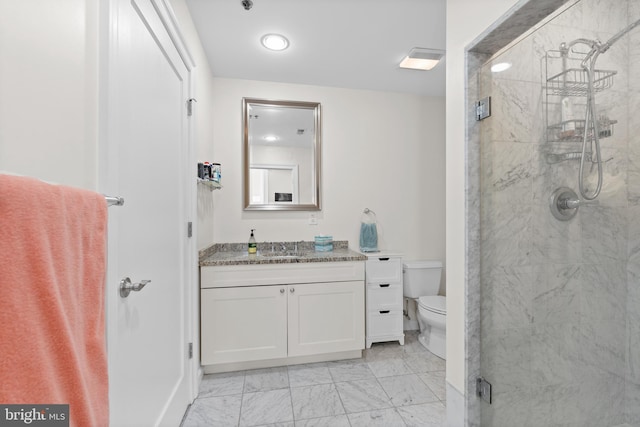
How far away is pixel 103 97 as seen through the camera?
2.70 feet

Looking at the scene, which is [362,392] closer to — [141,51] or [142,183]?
[142,183]

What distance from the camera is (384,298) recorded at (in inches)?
95.1

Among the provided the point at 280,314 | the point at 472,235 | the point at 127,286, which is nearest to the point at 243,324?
the point at 280,314

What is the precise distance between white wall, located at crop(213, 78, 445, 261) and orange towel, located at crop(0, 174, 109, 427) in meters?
1.93

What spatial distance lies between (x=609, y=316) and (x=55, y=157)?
2.24 m

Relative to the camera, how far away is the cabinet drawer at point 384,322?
94.1 inches

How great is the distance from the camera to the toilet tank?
257cm

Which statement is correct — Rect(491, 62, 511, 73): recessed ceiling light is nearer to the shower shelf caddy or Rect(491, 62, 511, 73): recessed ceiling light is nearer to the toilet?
the shower shelf caddy

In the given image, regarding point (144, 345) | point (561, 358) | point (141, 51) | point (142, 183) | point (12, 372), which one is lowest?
point (561, 358)

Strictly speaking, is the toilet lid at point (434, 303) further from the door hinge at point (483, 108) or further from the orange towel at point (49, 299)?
the orange towel at point (49, 299)

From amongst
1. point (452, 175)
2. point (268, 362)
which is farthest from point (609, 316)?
point (268, 362)

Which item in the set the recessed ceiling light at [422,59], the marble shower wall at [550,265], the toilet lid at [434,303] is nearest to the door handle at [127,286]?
the marble shower wall at [550,265]

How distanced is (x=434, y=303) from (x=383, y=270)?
505 millimetres

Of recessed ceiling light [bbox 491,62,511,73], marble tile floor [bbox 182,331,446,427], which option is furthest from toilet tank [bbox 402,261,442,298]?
recessed ceiling light [bbox 491,62,511,73]
